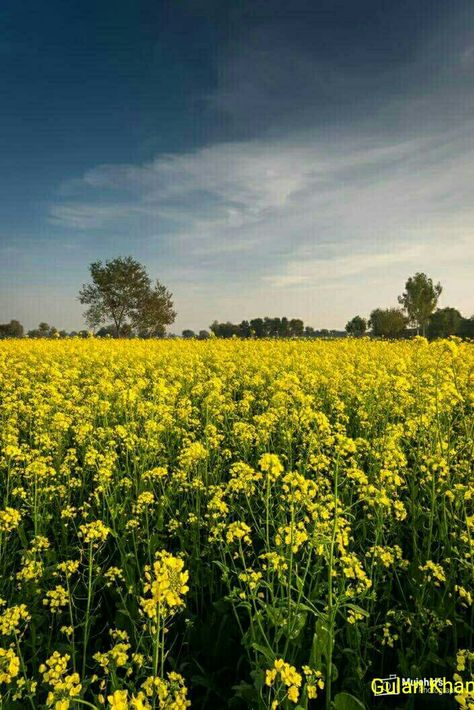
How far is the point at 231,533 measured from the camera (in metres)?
2.80

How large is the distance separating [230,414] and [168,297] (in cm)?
6049

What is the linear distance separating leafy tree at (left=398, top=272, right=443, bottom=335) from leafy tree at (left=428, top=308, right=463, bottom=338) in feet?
17.7

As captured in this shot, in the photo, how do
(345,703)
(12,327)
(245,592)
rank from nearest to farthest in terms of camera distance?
(345,703), (245,592), (12,327)

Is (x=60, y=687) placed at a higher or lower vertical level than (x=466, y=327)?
lower

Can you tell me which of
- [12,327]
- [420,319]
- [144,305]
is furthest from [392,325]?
[12,327]

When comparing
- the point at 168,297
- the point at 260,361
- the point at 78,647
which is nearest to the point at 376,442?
the point at 78,647

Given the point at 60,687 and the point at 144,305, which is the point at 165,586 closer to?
the point at 60,687

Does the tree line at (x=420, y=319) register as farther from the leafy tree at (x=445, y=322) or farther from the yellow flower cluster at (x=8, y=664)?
the yellow flower cluster at (x=8, y=664)

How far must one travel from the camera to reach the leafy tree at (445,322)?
67562 mm

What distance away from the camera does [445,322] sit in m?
67.9

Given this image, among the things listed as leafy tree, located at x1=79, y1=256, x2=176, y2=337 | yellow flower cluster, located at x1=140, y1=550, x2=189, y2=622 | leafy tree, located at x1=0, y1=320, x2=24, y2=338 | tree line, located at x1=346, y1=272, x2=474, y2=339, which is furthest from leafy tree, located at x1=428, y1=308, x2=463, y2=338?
leafy tree, located at x1=0, y1=320, x2=24, y2=338

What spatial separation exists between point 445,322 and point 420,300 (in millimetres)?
9965

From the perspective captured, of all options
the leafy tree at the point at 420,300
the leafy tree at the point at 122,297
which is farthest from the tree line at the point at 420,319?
the leafy tree at the point at 122,297

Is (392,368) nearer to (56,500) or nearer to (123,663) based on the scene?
(56,500)
